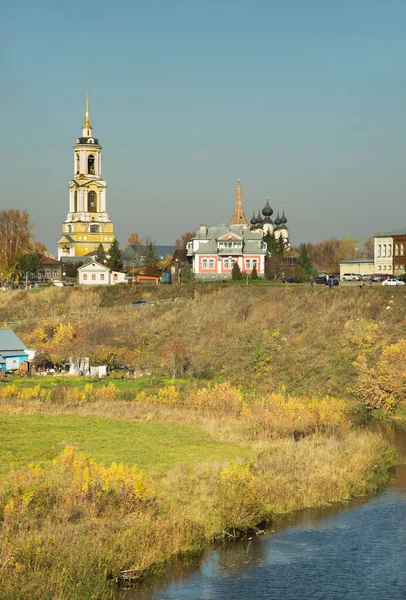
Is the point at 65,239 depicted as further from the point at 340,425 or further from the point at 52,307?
the point at 340,425

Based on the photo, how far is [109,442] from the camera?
108 feet

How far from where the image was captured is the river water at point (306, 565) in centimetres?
1964

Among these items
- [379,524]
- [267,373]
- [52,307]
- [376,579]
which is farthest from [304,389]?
[52,307]

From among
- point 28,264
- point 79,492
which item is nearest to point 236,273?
point 28,264

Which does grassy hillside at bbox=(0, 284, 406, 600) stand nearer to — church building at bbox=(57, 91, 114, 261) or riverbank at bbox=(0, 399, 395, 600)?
riverbank at bbox=(0, 399, 395, 600)

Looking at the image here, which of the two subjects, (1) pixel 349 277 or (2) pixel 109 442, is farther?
(1) pixel 349 277

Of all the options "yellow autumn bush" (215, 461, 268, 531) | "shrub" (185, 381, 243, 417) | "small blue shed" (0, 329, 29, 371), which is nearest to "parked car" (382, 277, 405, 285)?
"small blue shed" (0, 329, 29, 371)

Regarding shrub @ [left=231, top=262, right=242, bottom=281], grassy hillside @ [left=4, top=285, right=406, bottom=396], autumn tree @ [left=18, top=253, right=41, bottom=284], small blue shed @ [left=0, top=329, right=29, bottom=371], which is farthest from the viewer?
autumn tree @ [left=18, top=253, right=41, bottom=284]

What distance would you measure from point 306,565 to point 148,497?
4425 millimetres

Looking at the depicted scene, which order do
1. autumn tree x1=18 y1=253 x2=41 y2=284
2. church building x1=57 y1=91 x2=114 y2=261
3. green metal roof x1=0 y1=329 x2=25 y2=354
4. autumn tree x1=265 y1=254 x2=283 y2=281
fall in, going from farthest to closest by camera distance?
church building x1=57 y1=91 x2=114 y2=261 < autumn tree x1=18 y1=253 x2=41 y2=284 < autumn tree x1=265 y1=254 x2=283 y2=281 < green metal roof x1=0 y1=329 x2=25 y2=354

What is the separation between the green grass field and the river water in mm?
5867

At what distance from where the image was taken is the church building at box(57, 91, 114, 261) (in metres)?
136

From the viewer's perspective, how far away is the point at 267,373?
53.2m

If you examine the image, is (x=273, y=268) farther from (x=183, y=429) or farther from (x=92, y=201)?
(x=183, y=429)
